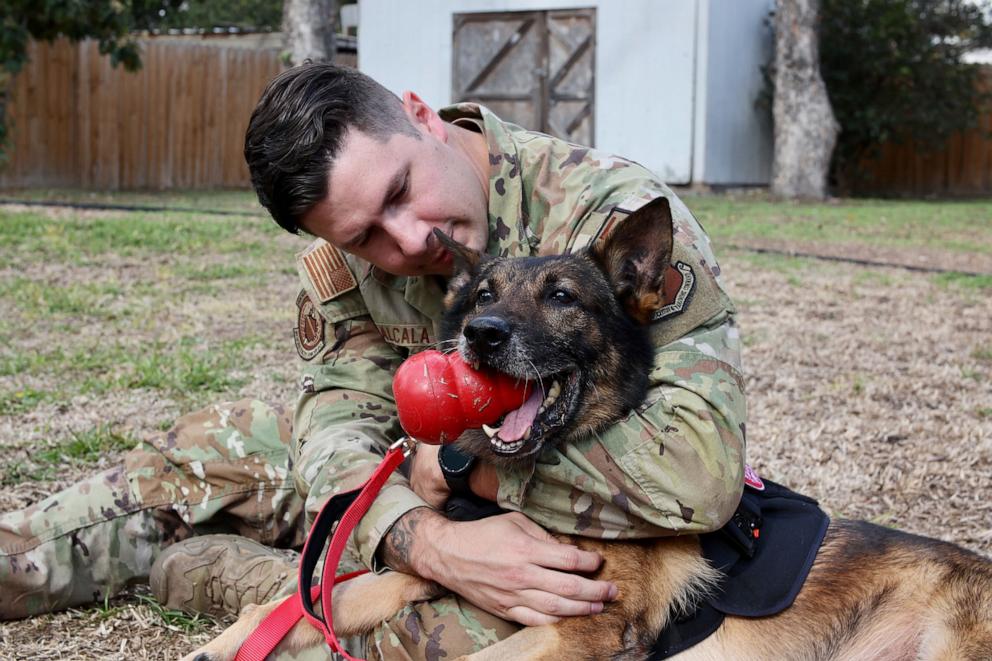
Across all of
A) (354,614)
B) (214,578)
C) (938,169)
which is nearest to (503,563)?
(354,614)

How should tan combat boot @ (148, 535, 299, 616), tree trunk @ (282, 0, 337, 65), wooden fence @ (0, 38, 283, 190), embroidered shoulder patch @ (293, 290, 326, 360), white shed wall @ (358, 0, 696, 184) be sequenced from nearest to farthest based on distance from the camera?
tan combat boot @ (148, 535, 299, 616) < embroidered shoulder patch @ (293, 290, 326, 360) < tree trunk @ (282, 0, 337, 65) < wooden fence @ (0, 38, 283, 190) < white shed wall @ (358, 0, 696, 184)

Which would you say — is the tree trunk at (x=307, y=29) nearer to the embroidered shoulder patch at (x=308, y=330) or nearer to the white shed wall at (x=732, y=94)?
the white shed wall at (x=732, y=94)

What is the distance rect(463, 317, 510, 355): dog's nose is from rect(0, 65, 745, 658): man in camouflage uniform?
1.17 feet

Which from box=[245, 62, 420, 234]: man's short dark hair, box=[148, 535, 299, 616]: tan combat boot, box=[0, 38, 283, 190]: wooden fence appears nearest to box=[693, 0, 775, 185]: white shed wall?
box=[0, 38, 283, 190]: wooden fence

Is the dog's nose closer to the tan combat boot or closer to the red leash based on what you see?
the red leash

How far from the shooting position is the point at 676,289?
2.71 m

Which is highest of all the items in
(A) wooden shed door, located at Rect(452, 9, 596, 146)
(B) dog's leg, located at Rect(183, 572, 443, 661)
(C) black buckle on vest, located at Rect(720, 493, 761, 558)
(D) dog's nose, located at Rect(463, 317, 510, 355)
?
(A) wooden shed door, located at Rect(452, 9, 596, 146)

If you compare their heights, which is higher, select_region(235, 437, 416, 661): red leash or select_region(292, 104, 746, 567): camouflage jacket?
select_region(292, 104, 746, 567): camouflage jacket

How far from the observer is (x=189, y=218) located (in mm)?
12336

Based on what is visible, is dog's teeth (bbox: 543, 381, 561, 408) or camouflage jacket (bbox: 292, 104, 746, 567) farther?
dog's teeth (bbox: 543, 381, 561, 408)

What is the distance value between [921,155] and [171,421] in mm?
24526

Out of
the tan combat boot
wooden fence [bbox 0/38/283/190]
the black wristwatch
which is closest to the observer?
the black wristwatch

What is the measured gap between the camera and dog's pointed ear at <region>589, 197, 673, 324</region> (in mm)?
2553

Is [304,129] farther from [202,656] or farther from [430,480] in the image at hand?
[202,656]
